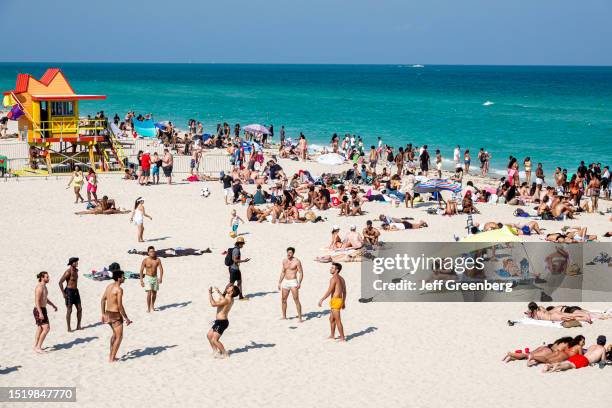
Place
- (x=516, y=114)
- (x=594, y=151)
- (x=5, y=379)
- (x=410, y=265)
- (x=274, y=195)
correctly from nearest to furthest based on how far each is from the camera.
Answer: (x=5, y=379)
(x=410, y=265)
(x=274, y=195)
(x=594, y=151)
(x=516, y=114)

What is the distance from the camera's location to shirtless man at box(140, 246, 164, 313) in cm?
1427

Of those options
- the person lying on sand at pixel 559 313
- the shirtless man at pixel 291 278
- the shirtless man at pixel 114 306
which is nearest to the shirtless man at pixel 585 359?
the person lying on sand at pixel 559 313

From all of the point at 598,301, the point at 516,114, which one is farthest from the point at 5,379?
the point at 516,114

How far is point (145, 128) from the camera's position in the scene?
40000mm

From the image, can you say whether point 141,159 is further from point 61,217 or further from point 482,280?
point 482,280

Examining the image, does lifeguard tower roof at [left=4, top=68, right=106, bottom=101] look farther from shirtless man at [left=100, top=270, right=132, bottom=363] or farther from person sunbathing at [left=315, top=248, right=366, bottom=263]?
shirtless man at [left=100, top=270, right=132, bottom=363]

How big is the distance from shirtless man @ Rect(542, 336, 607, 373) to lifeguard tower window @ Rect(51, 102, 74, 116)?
23.3m

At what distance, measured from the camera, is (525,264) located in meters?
16.4

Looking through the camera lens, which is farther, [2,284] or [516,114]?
[516,114]

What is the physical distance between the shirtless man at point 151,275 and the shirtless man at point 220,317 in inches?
94.0

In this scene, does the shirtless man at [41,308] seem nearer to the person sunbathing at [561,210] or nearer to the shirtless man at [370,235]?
the shirtless man at [370,235]

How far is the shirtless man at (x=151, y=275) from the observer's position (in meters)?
14.3

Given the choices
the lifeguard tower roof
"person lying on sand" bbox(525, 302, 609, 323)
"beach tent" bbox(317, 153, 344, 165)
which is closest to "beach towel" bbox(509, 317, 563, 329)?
"person lying on sand" bbox(525, 302, 609, 323)

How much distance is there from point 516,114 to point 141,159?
178 feet
